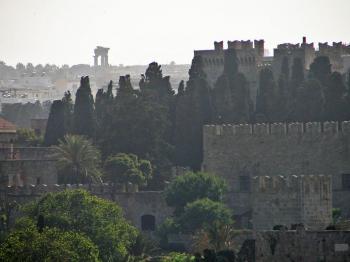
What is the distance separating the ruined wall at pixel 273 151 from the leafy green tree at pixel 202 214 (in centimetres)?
317

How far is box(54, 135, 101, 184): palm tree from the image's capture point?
91.6m

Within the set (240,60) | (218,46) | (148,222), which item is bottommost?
(148,222)

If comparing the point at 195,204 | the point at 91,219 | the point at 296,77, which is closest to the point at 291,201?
the point at 195,204

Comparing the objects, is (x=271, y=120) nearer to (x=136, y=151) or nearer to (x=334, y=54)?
(x=136, y=151)

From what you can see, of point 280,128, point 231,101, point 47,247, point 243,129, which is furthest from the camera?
point 231,101

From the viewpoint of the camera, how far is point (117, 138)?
9475 centimetres

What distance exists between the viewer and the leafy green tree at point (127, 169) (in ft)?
294

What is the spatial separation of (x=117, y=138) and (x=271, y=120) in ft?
27.0

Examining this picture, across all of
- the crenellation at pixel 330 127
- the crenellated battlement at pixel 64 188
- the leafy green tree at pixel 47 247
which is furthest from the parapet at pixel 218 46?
the leafy green tree at pixel 47 247

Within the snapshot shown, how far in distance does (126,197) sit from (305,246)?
124 ft

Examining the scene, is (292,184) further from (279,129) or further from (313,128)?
(279,129)

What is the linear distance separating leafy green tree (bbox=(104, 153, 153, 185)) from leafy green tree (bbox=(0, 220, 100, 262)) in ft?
63.8

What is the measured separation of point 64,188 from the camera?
87625 millimetres

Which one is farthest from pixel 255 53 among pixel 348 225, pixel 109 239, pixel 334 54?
pixel 348 225
